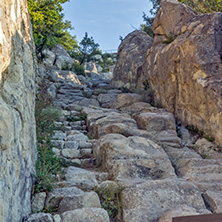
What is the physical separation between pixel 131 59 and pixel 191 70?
21.2 ft

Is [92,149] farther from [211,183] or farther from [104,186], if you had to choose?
[211,183]

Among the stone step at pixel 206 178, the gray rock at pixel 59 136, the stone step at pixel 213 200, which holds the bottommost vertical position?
the stone step at pixel 213 200

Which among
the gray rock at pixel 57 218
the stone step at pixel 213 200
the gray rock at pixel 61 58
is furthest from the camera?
the gray rock at pixel 61 58

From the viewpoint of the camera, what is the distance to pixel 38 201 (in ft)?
10.9

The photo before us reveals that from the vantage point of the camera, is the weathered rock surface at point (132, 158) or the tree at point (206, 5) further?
the tree at point (206, 5)

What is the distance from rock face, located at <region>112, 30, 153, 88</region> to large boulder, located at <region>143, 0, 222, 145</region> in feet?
9.94

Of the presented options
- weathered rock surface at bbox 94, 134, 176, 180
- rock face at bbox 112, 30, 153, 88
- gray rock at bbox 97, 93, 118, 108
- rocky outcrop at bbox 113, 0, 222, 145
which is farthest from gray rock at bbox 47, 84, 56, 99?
weathered rock surface at bbox 94, 134, 176, 180

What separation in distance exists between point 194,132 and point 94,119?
282cm

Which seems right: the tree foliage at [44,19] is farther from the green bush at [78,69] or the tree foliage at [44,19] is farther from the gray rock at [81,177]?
the gray rock at [81,177]

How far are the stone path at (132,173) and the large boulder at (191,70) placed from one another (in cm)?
54

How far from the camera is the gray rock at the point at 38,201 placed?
3252 mm

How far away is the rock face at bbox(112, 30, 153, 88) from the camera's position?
42.5 feet

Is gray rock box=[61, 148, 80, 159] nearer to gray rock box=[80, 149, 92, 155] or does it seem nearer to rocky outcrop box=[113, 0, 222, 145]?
gray rock box=[80, 149, 92, 155]

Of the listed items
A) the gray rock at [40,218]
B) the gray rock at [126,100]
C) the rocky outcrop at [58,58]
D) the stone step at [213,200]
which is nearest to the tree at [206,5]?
the gray rock at [126,100]
